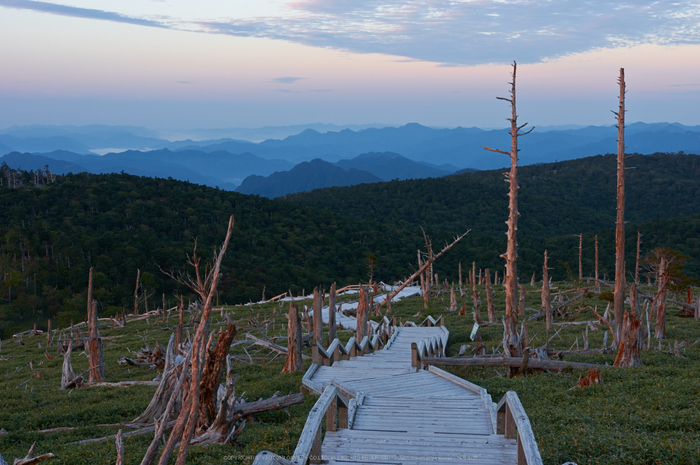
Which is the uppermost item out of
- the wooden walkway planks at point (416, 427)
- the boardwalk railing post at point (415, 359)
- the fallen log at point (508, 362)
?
the wooden walkway planks at point (416, 427)

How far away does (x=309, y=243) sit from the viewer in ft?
251

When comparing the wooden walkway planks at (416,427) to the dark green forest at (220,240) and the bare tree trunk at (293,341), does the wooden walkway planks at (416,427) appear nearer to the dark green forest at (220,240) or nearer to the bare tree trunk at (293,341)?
the bare tree trunk at (293,341)

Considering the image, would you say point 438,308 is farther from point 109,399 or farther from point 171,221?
point 171,221

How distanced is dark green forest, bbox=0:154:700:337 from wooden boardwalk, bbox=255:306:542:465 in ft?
100

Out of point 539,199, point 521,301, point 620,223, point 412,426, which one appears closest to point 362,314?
point 412,426

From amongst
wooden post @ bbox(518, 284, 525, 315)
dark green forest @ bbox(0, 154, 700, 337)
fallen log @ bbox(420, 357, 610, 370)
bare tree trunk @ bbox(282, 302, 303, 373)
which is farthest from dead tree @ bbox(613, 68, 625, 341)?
dark green forest @ bbox(0, 154, 700, 337)

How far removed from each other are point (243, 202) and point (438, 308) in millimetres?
63715

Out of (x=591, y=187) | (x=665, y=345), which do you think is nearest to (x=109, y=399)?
(x=665, y=345)

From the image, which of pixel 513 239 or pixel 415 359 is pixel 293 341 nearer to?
pixel 415 359

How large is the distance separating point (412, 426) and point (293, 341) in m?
7.46

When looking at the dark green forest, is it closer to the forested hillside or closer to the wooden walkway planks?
the forested hillside

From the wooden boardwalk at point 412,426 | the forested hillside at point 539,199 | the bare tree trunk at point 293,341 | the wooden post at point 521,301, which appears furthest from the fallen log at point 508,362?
the forested hillside at point 539,199

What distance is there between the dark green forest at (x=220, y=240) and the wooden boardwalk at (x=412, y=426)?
30.6 m

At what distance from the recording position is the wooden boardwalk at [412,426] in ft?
18.4
